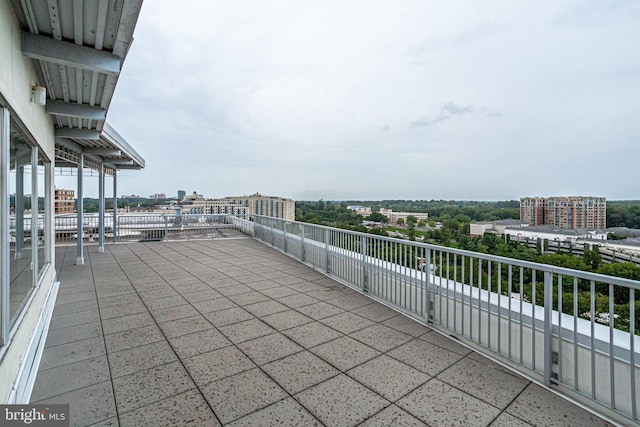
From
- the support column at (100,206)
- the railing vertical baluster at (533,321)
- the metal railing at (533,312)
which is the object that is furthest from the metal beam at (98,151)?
the railing vertical baluster at (533,321)

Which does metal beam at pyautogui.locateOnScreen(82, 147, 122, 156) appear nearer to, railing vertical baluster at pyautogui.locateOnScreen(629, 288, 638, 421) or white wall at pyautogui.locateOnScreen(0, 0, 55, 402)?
white wall at pyautogui.locateOnScreen(0, 0, 55, 402)

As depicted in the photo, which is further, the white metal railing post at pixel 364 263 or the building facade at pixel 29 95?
the white metal railing post at pixel 364 263

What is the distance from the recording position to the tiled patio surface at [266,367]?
2.06 m

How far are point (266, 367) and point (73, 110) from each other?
4805 millimetres

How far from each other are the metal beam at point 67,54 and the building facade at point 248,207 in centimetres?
910

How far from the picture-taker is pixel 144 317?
3932 millimetres

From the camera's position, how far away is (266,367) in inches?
105

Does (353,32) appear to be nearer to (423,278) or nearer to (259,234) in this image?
(259,234)

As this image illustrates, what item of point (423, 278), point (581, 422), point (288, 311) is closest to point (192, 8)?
point (288, 311)

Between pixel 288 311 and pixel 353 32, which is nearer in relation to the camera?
pixel 288 311

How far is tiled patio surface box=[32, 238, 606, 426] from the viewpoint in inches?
81.1

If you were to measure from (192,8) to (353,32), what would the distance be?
662 centimetres

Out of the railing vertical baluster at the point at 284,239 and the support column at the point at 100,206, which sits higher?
the support column at the point at 100,206

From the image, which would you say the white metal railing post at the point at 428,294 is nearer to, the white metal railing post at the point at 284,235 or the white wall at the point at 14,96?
the white wall at the point at 14,96
